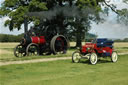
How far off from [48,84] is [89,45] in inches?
267

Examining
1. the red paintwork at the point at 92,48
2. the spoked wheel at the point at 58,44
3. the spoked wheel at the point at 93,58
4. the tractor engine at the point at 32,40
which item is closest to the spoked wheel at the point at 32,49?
the tractor engine at the point at 32,40

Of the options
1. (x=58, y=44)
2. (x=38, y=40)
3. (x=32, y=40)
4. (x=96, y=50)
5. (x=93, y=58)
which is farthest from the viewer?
(x=58, y=44)

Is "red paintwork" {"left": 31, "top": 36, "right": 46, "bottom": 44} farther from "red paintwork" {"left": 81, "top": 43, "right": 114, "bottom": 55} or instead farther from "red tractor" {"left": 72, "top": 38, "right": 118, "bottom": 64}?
"red paintwork" {"left": 81, "top": 43, "right": 114, "bottom": 55}

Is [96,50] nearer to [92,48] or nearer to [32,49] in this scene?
[92,48]

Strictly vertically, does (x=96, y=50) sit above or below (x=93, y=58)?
above

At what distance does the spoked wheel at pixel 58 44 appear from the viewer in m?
20.2

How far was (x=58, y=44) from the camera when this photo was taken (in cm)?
2100

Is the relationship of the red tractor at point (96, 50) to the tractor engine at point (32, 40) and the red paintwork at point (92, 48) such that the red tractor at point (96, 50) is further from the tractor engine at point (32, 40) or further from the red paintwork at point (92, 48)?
the tractor engine at point (32, 40)

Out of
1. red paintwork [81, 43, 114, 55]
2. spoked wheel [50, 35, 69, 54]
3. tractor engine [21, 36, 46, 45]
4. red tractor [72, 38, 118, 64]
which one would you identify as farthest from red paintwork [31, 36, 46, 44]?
red paintwork [81, 43, 114, 55]

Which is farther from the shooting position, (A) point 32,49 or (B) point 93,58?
(A) point 32,49

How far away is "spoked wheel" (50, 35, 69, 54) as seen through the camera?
66.3 ft

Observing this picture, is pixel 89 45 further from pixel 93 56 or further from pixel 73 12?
pixel 73 12


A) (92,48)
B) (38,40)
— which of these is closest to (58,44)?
(38,40)

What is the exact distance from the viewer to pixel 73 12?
95.6 ft
